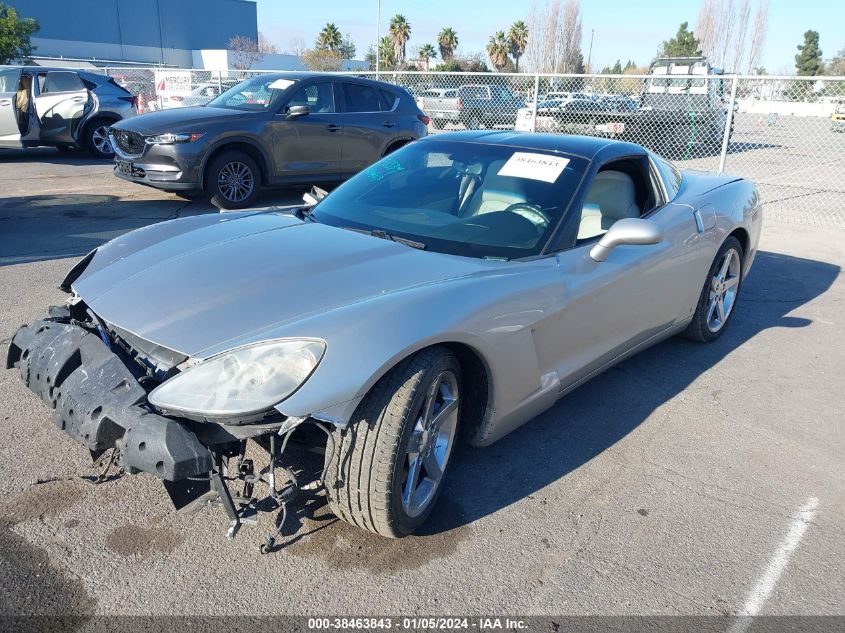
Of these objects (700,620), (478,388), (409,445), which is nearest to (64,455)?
(409,445)

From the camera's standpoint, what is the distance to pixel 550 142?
402cm

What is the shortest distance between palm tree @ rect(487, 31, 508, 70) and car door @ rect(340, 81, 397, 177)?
5541 cm

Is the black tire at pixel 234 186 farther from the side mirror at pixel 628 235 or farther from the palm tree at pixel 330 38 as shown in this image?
the palm tree at pixel 330 38

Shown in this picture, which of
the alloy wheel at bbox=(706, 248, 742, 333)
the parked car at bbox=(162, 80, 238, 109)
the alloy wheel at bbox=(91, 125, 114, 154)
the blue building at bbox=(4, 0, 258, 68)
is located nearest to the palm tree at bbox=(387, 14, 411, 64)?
the blue building at bbox=(4, 0, 258, 68)

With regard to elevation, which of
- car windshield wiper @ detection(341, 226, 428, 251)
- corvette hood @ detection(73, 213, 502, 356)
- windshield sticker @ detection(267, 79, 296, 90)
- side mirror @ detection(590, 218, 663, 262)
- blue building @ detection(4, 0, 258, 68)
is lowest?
corvette hood @ detection(73, 213, 502, 356)

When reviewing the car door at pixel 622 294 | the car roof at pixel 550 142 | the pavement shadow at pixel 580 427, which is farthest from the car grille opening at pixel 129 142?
the pavement shadow at pixel 580 427

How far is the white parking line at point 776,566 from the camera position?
2.46 metres

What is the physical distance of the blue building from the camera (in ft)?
192

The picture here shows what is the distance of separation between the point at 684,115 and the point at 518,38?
171 ft

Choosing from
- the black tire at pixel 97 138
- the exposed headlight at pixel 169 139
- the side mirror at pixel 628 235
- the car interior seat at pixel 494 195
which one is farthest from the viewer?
the black tire at pixel 97 138

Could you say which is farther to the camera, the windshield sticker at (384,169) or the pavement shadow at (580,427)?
the windshield sticker at (384,169)

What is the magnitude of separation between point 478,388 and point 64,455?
1881 millimetres

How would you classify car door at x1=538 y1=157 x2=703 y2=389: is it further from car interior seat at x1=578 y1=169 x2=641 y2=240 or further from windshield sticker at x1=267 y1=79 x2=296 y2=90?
windshield sticker at x1=267 y1=79 x2=296 y2=90

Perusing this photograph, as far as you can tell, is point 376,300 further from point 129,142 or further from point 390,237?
point 129,142
